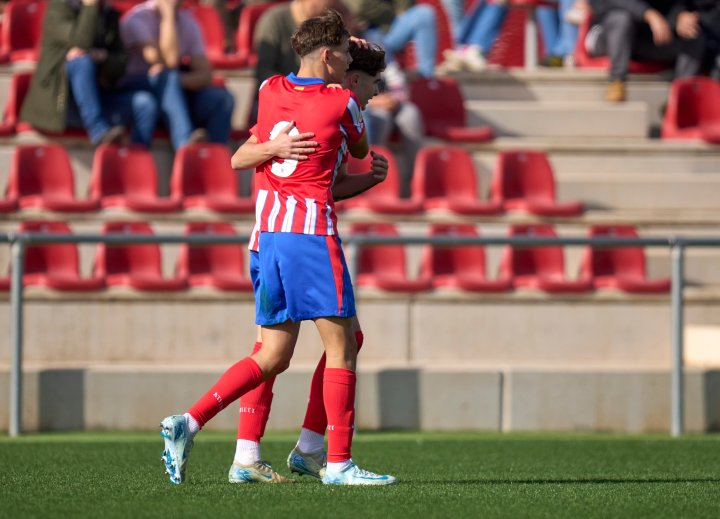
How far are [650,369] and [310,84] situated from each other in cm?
467

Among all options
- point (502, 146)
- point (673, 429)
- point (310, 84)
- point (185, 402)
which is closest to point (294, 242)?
point (310, 84)

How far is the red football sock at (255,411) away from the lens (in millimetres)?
5379

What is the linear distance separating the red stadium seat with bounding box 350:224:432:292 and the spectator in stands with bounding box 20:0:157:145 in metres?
2.04

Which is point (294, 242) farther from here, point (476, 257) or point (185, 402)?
point (476, 257)

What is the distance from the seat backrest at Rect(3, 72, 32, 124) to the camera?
11180 mm

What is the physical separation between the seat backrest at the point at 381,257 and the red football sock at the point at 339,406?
4.89m

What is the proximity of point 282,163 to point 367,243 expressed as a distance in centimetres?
364

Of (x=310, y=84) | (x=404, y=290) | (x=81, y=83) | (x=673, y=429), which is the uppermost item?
(x=81, y=83)

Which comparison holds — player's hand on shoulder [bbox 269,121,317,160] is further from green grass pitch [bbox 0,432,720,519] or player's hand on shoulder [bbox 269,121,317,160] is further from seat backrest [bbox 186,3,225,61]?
seat backrest [bbox 186,3,225,61]

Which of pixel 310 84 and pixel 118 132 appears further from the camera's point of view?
pixel 118 132

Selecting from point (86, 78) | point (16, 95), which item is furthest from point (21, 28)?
point (86, 78)

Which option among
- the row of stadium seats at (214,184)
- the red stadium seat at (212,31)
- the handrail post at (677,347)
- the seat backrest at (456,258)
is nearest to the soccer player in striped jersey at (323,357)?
the handrail post at (677,347)

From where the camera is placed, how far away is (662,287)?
1004 centimetres

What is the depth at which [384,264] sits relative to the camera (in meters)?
10.1
